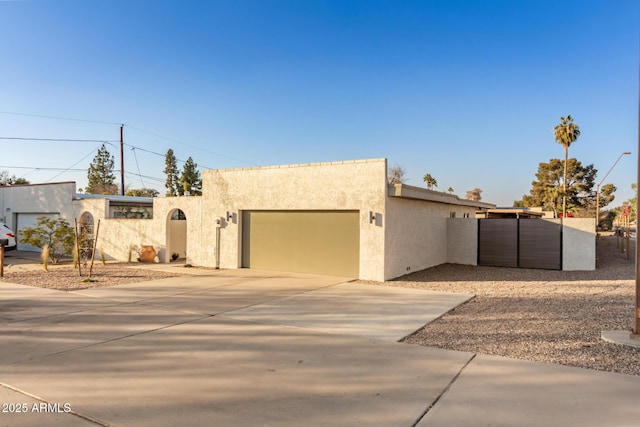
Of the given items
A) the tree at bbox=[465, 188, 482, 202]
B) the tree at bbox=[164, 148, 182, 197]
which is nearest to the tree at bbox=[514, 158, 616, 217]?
the tree at bbox=[465, 188, 482, 202]

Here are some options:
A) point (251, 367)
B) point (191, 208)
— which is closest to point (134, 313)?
point (251, 367)

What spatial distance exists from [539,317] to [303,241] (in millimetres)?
7887

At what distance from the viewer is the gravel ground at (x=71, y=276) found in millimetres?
11087

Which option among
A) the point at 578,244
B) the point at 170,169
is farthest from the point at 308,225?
the point at 170,169

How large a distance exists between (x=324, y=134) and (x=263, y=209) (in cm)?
1417

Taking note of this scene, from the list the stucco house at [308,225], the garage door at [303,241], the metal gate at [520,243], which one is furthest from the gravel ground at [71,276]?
the metal gate at [520,243]

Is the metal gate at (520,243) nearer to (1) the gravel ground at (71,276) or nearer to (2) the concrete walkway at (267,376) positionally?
(2) the concrete walkway at (267,376)

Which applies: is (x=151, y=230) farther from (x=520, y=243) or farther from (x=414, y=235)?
(x=520, y=243)

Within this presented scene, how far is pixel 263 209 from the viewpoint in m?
14.2

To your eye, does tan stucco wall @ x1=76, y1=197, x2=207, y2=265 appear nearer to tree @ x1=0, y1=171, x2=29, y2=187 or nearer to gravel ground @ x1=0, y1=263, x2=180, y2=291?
gravel ground @ x1=0, y1=263, x2=180, y2=291

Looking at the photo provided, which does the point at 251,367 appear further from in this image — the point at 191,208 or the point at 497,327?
the point at 191,208

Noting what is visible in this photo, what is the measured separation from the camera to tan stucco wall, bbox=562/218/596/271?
1412 centimetres

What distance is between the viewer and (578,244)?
14.3 meters

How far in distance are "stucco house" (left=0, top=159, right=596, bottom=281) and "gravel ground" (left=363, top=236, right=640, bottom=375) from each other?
1457mm
